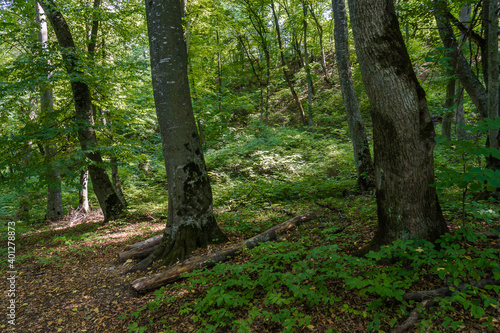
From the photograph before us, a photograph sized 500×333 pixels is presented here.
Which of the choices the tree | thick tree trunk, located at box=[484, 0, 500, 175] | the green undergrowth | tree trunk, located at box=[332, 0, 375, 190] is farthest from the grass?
thick tree trunk, located at box=[484, 0, 500, 175]

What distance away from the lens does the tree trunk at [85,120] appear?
701 centimetres

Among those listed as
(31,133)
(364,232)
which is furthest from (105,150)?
(364,232)

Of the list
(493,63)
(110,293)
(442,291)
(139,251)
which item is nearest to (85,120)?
(139,251)

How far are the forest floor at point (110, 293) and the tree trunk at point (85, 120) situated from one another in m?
1.57

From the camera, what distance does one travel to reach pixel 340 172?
8602 millimetres

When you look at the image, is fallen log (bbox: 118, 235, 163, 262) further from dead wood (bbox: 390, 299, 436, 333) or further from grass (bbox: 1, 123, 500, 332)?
dead wood (bbox: 390, 299, 436, 333)

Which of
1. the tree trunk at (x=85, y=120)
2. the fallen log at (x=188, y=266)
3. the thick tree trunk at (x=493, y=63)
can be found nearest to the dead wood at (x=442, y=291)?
the thick tree trunk at (x=493, y=63)

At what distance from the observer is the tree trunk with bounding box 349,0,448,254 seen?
258 cm

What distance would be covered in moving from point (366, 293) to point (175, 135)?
347 centimetres

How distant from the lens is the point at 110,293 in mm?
3713

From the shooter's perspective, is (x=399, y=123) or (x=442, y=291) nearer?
(x=442, y=291)

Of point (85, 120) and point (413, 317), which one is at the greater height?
point (85, 120)

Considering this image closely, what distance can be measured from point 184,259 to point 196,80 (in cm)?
1116

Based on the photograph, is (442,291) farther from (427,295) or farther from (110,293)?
(110,293)
